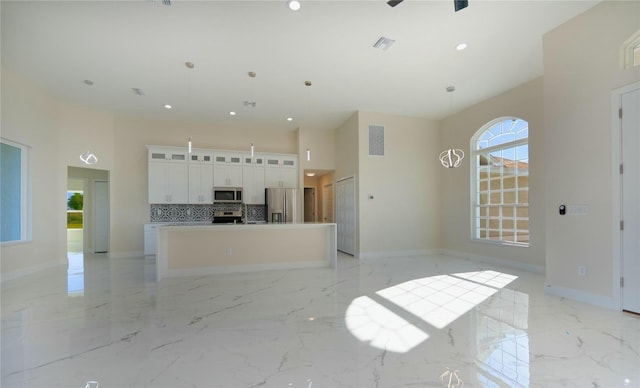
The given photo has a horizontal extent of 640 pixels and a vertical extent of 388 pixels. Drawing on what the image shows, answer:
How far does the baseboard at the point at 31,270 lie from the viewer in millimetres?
4762

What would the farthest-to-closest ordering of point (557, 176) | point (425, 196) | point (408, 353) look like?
point (425, 196), point (557, 176), point (408, 353)

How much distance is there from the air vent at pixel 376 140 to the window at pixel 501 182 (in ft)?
6.57

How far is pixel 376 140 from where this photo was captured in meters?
6.89

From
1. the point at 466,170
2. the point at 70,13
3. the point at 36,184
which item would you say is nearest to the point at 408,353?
the point at 70,13

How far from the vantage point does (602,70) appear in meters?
3.36

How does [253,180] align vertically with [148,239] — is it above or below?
above

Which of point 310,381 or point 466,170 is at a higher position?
point 466,170

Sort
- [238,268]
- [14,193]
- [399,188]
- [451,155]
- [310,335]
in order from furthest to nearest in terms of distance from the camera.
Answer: [399,188]
[451,155]
[238,268]
[14,193]
[310,335]

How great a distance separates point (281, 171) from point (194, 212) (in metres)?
2.53

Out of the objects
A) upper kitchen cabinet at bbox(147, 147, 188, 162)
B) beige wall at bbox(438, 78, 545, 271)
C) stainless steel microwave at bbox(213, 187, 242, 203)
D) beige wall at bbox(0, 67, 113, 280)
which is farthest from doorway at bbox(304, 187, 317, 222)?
beige wall at bbox(0, 67, 113, 280)

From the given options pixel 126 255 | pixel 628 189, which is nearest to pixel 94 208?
pixel 126 255

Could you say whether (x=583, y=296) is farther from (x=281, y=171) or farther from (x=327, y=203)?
(x=327, y=203)

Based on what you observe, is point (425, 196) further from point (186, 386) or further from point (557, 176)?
point (186, 386)

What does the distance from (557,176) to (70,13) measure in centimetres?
628
